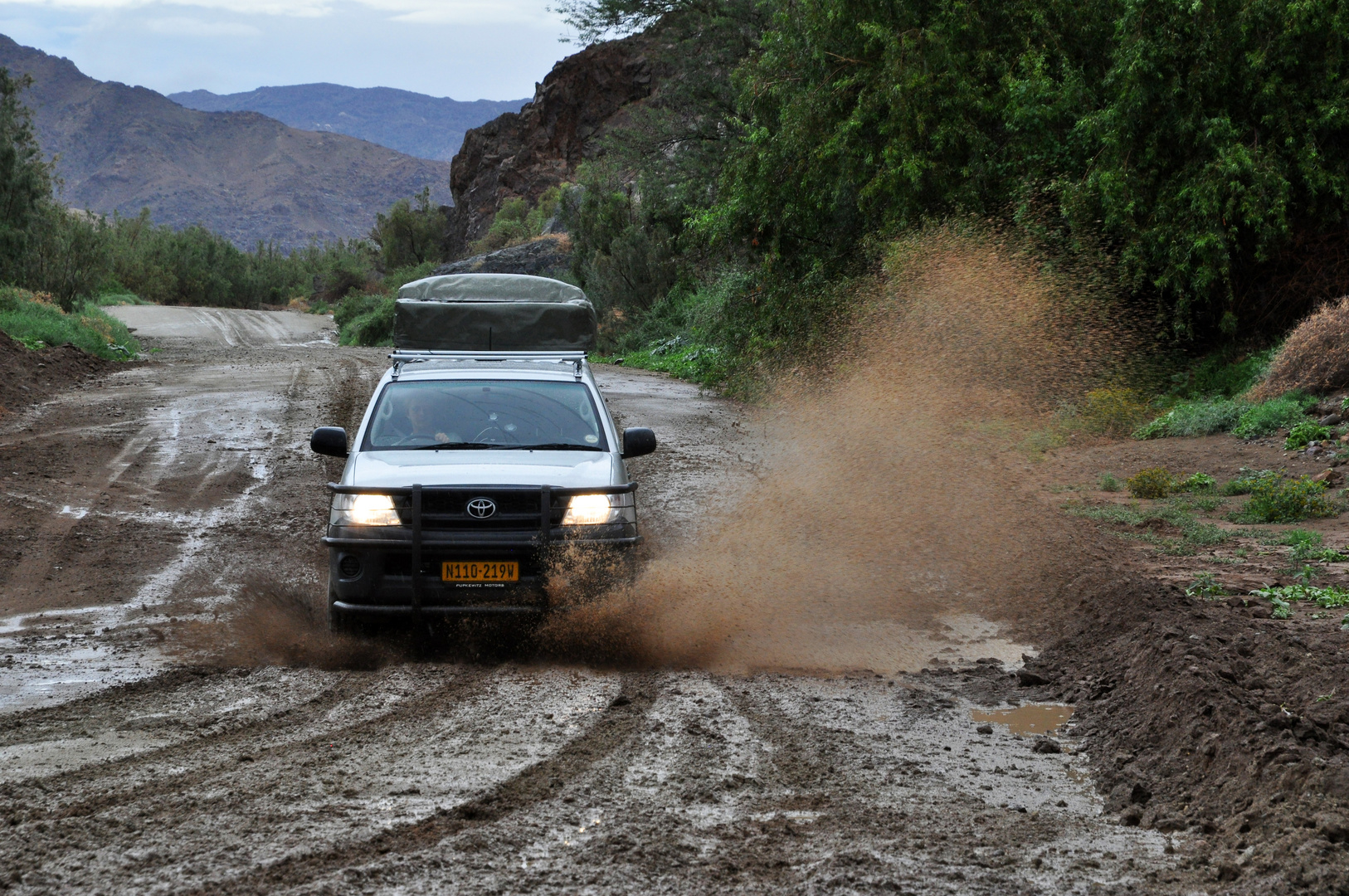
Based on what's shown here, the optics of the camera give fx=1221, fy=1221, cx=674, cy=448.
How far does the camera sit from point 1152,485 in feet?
37.7

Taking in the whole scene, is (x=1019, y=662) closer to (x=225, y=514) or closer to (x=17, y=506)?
(x=225, y=514)

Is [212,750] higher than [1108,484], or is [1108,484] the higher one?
[212,750]

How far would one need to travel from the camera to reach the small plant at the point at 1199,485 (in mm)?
11516

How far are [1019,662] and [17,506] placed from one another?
8751mm

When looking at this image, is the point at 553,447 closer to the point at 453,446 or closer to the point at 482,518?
the point at 453,446

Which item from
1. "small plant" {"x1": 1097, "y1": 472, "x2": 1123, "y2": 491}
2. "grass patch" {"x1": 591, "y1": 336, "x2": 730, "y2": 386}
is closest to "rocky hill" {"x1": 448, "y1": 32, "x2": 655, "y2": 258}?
"grass patch" {"x1": 591, "y1": 336, "x2": 730, "y2": 386}

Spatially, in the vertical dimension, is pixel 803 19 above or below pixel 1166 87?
above

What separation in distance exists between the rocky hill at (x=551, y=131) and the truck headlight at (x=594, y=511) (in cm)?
6691

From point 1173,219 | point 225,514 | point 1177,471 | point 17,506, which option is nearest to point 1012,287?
point 1173,219

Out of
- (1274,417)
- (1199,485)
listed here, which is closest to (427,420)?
(1199,485)

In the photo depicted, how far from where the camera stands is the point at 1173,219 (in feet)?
50.9

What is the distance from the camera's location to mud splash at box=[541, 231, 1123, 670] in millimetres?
7082

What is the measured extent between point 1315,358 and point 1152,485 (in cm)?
407

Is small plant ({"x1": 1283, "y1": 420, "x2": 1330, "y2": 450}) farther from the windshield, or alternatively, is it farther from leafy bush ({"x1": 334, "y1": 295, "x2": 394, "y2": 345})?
leafy bush ({"x1": 334, "y1": 295, "x2": 394, "y2": 345})
